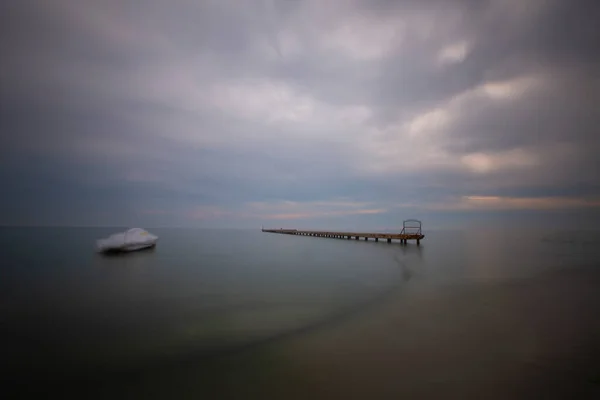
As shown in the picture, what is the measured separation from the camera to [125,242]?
87.9 ft

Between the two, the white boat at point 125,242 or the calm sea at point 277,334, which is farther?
the white boat at point 125,242

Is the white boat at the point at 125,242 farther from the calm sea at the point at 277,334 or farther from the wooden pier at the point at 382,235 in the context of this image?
the wooden pier at the point at 382,235

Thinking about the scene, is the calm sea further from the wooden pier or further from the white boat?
the wooden pier

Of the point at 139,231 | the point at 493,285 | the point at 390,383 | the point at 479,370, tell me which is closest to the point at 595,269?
the point at 493,285

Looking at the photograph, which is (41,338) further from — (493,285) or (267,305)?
(493,285)

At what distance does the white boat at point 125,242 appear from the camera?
2552 cm

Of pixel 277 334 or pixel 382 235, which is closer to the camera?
pixel 277 334

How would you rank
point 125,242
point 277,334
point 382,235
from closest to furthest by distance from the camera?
1. point 277,334
2. point 125,242
3. point 382,235

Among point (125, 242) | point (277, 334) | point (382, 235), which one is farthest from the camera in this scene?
point (382, 235)

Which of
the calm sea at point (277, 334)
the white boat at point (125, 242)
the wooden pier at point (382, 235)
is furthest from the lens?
the wooden pier at point (382, 235)

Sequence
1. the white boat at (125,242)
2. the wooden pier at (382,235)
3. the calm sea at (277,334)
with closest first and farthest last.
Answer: the calm sea at (277,334) → the white boat at (125,242) → the wooden pier at (382,235)

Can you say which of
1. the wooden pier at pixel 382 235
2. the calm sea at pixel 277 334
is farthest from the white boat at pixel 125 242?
the wooden pier at pixel 382 235


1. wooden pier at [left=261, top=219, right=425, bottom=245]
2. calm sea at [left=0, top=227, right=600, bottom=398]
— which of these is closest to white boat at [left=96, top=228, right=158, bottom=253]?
calm sea at [left=0, top=227, right=600, bottom=398]

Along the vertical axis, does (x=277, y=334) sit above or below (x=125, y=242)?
below
